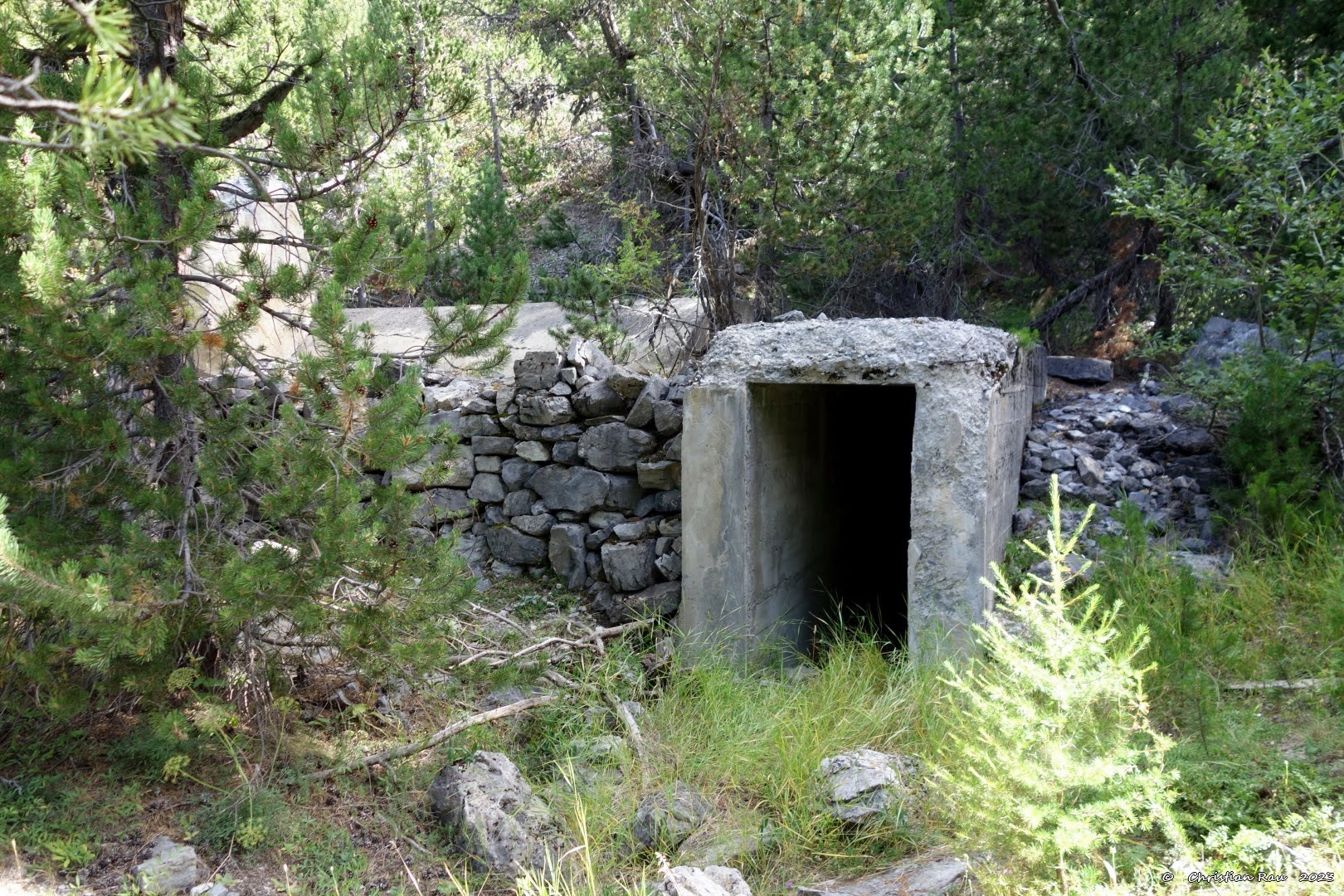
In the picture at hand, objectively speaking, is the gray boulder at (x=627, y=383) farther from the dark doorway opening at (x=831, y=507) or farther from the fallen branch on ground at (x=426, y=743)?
the fallen branch on ground at (x=426, y=743)

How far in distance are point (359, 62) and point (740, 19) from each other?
4.05 m

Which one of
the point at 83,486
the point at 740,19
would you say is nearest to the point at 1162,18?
Answer: the point at 740,19

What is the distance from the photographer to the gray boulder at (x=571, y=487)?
623 cm

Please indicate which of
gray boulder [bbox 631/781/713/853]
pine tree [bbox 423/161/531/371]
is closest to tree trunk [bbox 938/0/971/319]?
pine tree [bbox 423/161/531/371]

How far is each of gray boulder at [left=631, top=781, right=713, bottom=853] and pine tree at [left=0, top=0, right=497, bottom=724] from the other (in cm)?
110

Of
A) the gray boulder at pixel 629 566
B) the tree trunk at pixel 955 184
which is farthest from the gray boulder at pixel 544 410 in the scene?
the tree trunk at pixel 955 184

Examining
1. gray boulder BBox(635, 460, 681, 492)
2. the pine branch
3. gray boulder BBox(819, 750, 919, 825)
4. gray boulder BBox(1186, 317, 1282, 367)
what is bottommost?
gray boulder BBox(819, 750, 919, 825)

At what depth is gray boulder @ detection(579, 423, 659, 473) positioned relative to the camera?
20.1 ft

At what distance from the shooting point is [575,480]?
20.7 feet

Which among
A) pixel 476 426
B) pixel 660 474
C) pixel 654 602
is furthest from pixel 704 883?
pixel 476 426

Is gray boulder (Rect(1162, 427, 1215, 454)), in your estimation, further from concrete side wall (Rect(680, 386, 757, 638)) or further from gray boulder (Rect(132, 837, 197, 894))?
gray boulder (Rect(132, 837, 197, 894))

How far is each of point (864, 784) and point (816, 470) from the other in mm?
2937

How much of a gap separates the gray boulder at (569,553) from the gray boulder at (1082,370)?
15.9ft

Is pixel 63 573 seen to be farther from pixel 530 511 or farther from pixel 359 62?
pixel 530 511
